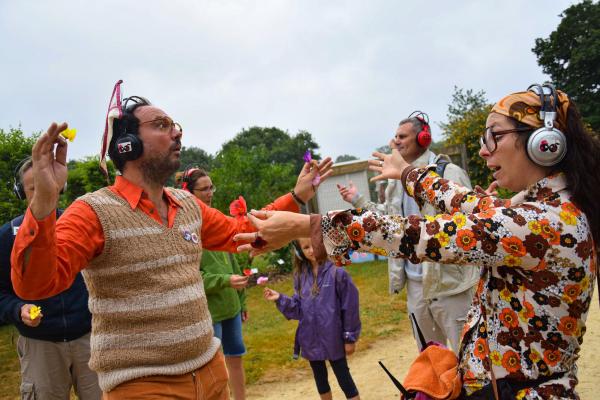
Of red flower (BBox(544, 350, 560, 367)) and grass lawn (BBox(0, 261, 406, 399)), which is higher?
red flower (BBox(544, 350, 560, 367))

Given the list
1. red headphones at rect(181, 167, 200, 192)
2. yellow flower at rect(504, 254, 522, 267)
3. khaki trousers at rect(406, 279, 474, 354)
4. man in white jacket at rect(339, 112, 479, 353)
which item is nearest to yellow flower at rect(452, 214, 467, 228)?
yellow flower at rect(504, 254, 522, 267)

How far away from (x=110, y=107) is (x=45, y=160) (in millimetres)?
1170

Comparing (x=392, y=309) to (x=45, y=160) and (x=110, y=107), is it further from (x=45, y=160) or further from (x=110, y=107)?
(x=45, y=160)

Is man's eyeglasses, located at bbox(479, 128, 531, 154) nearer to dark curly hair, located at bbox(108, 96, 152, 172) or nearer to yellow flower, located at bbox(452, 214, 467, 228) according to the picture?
yellow flower, located at bbox(452, 214, 467, 228)

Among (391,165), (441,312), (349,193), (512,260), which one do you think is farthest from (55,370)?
(512,260)

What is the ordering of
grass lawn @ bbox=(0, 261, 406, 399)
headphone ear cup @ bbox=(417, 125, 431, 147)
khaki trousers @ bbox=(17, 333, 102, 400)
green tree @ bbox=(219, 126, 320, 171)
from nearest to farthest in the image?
khaki trousers @ bbox=(17, 333, 102, 400) < headphone ear cup @ bbox=(417, 125, 431, 147) < grass lawn @ bbox=(0, 261, 406, 399) < green tree @ bbox=(219, 126, 320, 171)

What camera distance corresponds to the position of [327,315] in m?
4.91

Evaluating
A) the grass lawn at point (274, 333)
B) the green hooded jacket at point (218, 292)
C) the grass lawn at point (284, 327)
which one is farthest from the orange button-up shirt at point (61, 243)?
the grass lawn at point (284, 327)

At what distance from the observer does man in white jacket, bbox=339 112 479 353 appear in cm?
424

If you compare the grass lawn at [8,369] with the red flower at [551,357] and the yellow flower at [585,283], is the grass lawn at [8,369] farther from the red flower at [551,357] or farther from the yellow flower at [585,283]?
the yellow flower at [585,283]

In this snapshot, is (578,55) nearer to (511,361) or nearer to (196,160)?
Result: (196,160)

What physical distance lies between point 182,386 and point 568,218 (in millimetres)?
2197

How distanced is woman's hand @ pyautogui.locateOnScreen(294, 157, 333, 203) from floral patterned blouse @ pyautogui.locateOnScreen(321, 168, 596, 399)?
148cm

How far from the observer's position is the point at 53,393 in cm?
388
